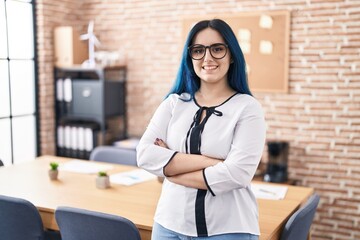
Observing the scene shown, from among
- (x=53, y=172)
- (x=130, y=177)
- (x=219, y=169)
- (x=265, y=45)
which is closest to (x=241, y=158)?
(x=219, y=169)

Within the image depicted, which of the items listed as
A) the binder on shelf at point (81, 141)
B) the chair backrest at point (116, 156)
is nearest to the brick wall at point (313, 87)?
the binder on shelf at point (81, 141)

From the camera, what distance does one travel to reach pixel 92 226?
1.98 m

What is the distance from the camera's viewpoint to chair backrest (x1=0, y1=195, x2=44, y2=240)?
86.9 inches

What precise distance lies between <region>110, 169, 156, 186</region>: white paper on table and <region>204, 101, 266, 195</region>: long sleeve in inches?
49.2

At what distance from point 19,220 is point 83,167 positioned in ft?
3.34

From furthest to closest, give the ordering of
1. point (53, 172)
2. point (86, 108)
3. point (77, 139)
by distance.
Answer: point (77, 139), point (86, 108), point (53, 172)

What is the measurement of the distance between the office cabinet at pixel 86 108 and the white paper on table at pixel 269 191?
2101 millimetres

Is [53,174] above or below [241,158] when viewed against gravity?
below

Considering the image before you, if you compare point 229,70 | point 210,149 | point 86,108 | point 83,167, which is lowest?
point 83,167

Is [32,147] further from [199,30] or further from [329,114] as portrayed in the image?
[199,30]

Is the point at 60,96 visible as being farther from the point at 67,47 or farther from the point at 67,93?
the point at 67,47

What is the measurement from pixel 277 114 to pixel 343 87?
2.02 ft

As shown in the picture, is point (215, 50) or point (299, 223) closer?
point (215, 50)

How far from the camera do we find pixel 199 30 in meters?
1.79
